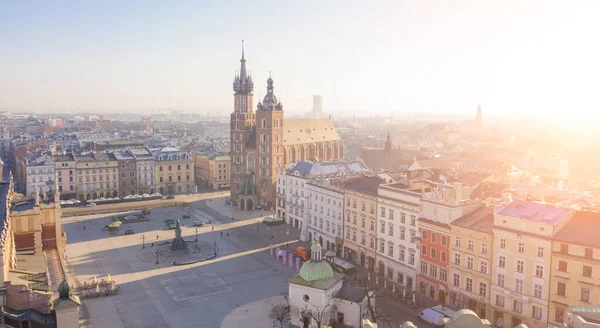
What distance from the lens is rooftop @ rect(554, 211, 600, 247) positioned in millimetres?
44562

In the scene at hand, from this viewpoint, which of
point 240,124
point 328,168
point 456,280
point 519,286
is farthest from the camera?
point 240,124

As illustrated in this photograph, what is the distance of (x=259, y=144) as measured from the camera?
113312 mm

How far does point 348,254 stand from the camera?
74250 millimetres

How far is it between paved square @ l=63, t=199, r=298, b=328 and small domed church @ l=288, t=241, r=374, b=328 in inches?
383

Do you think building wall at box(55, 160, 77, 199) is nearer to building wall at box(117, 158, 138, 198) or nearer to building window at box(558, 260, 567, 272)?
building wall at box(117, 158, 138, 198)

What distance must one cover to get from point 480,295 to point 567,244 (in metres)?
10.7

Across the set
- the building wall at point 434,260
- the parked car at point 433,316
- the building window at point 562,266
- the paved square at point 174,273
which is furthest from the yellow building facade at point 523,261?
the paved square at point 174,273

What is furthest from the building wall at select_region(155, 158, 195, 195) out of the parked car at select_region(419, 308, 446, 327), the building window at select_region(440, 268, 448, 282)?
the parked car at select_region(419, 308, 446, 327)

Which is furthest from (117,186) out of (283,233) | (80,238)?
(283,233)

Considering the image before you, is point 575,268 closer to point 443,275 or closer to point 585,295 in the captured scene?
point 585,295

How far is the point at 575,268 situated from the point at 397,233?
74.0 feet

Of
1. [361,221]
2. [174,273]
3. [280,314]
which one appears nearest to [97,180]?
[174,273]

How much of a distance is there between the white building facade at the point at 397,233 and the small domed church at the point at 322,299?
13711 mm

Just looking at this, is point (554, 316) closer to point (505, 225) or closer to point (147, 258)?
point (505, 225)
